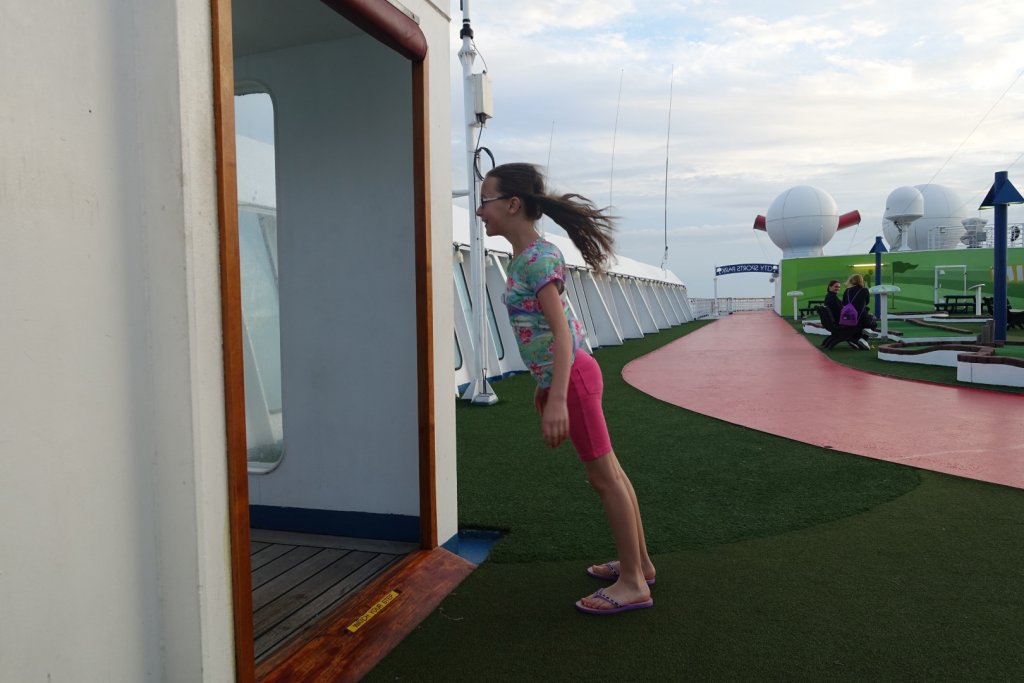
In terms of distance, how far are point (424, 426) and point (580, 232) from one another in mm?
1116

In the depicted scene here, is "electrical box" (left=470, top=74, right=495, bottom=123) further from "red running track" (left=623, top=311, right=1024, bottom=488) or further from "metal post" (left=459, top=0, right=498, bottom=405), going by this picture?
"red running track" (left=623, top=311, right=1024, bottom=488)

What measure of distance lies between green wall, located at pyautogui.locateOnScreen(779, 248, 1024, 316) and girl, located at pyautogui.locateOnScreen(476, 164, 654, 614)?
30803 millimetres

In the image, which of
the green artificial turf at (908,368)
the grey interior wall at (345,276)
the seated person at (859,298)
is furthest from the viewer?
the seated person at (859,298)

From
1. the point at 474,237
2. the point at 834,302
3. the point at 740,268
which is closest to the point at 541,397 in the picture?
the point at 474,237

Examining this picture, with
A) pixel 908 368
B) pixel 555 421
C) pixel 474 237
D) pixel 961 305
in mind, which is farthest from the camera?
pixel 961 305

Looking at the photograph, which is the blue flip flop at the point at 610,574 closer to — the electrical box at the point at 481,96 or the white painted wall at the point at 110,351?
the white painted wall at the point at 110,351

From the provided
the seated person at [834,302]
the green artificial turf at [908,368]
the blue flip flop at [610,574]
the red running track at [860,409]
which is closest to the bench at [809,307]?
the seated person at [834,302]

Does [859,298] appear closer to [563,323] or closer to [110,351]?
[563,323]

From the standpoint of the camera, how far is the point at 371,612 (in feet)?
8.83

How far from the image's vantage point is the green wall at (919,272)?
30219 millimetres

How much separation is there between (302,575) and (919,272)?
34.0m

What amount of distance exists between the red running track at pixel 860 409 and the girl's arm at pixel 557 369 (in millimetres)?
3405

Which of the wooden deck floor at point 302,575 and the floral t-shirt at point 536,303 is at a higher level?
the floral t-shirt at point 536,303

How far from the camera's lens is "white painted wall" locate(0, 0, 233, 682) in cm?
155
